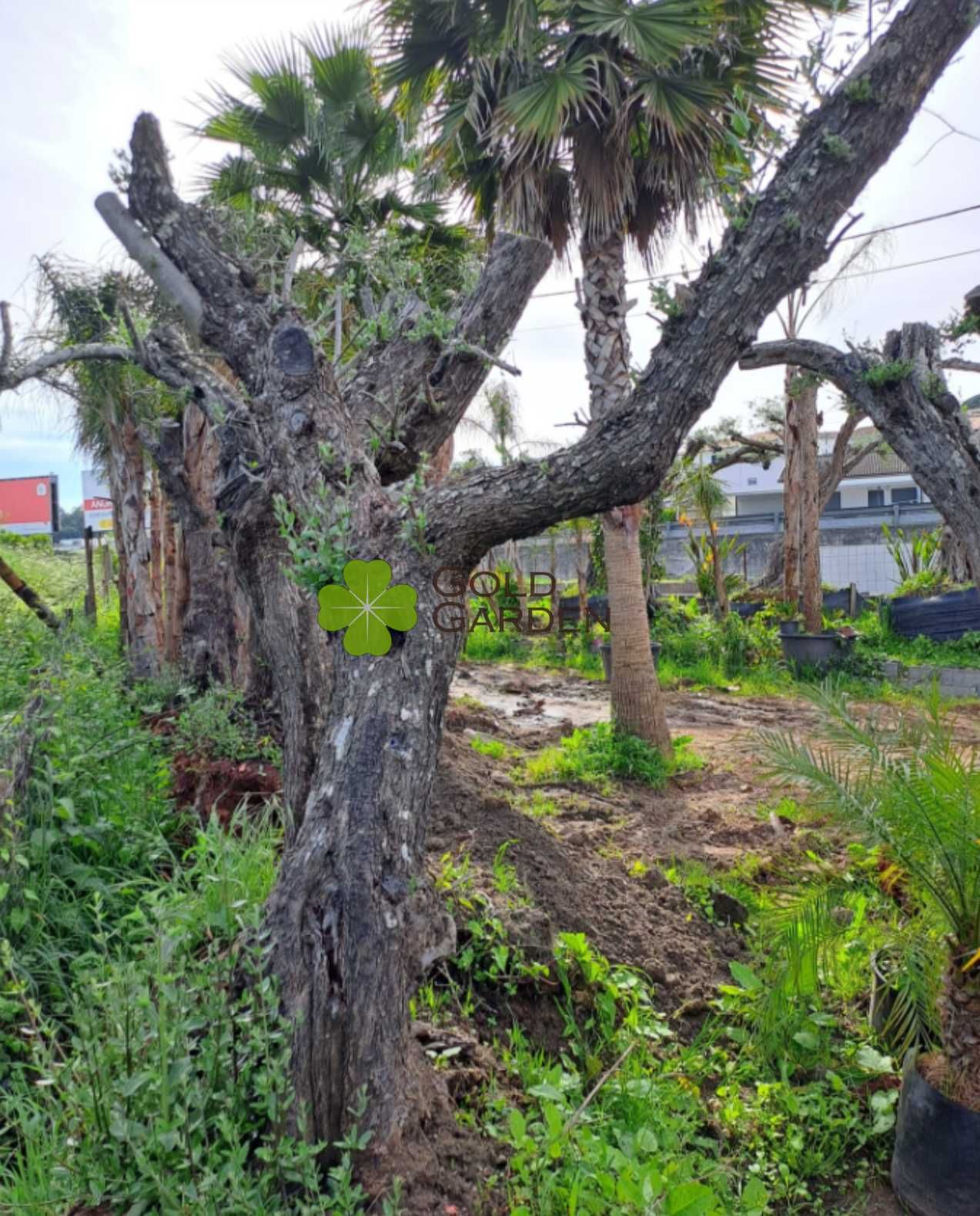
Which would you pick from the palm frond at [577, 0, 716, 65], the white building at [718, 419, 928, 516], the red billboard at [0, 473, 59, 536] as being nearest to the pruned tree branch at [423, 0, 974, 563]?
the palm frond at [577, 0, 716, 65]

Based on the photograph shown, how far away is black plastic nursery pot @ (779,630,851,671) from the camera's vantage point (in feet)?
33.6

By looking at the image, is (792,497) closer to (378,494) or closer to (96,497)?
(378,494)

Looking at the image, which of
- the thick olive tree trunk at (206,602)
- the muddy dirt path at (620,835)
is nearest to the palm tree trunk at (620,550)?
the muddy dirt path at (620,835)

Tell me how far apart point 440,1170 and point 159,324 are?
10.8 ft

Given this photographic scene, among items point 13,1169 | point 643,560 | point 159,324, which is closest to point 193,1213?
point 13,1169

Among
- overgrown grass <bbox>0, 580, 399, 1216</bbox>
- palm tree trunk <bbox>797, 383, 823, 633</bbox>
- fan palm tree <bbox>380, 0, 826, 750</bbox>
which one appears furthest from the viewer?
palm tree trunk <bbox>797, 383, 823, 633</bbox>

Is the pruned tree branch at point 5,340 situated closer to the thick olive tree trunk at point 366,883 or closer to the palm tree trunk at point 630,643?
the thick olive tree trunk at point 366,883

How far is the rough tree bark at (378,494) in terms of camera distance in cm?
203

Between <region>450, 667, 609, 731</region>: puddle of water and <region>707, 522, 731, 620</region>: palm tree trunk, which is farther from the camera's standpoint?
<region>707, 522, 731, 620</region>: palm tree trunk

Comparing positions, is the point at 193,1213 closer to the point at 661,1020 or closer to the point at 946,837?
the point at 661,1020

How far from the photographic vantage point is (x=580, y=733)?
7062 millimetres

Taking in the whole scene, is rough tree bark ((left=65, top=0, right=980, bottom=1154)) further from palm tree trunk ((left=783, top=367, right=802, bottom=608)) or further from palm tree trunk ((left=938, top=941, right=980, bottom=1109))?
palm tree trunk ((left=783, top=367, right=802, bottom=608))

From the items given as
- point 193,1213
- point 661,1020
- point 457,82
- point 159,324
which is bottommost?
point 661,1020

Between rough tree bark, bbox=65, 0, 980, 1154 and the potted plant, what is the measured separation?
1.30 meters
